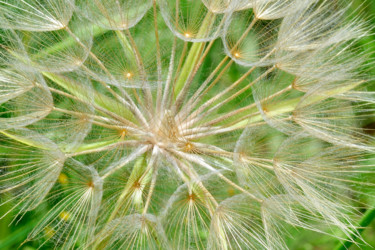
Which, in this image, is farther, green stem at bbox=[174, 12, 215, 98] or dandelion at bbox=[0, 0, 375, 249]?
green stem at bbox=[174, 12, 215, 98]

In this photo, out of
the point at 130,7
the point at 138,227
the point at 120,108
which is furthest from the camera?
the point at 120,108

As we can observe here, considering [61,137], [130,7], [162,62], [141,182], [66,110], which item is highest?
[130,7]

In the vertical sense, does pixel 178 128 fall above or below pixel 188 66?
below

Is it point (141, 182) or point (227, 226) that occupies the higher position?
point (141, 182)

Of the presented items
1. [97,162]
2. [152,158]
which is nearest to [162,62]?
[152,158]

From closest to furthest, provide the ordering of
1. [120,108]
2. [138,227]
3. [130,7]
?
[138,227] < [130,7] < [120,108]

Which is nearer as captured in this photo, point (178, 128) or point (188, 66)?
point (178, 128)

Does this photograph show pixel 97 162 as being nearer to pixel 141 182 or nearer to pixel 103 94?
pixel 141 182

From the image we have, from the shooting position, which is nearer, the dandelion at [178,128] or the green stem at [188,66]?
the dandelion at [178,128]
